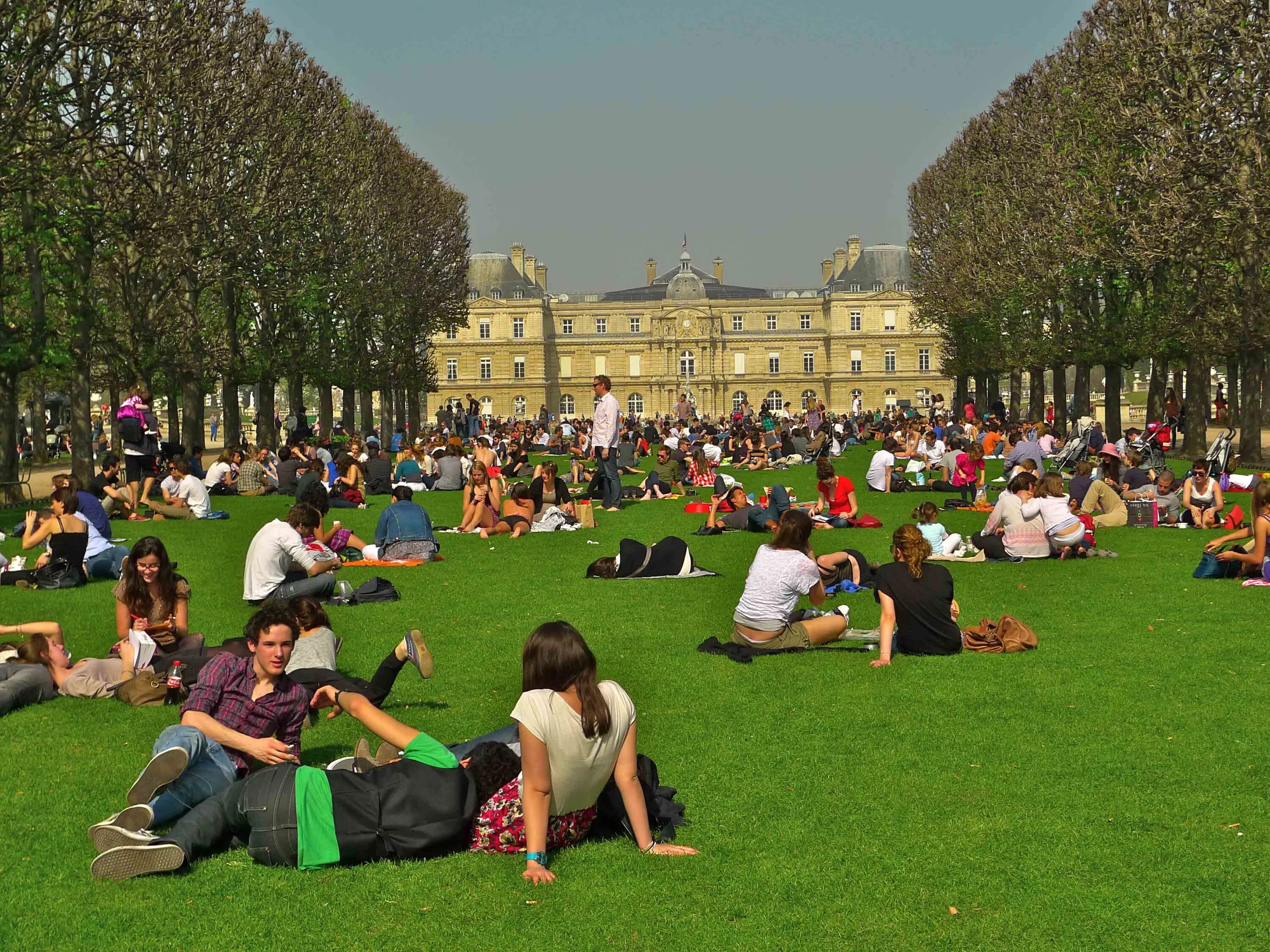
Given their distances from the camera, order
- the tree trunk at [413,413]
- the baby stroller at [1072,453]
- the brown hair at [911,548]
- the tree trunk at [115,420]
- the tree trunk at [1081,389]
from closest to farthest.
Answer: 1. the brown hair at [911,548]
2. the baby stroller at [1072,453]
3. the tree trunk at [115,420]
4. the tree trunk at [1081,389]
5. the tree trunk at [413,413]

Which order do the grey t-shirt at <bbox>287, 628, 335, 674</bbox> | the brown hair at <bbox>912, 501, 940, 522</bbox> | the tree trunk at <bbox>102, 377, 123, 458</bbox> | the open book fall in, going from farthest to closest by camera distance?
the tree trunk at <bbox>102, 377, 123, 458</bbox>
the brown hair at <bbox>912, 501, 940, 522</bbox>
the open book
the grey t-shirt at <bbox>287, 628, 335, 674</bbox>

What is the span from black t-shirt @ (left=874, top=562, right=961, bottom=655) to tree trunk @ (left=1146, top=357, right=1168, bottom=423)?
26894 mm

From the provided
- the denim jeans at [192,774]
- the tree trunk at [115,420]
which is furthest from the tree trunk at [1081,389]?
the denim jeans at [192,774]

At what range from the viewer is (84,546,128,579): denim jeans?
539 inches

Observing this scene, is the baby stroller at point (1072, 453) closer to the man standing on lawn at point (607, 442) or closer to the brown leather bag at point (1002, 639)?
the man standing on lawn at point (607, 442)

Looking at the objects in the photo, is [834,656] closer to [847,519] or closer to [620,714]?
[620,714]

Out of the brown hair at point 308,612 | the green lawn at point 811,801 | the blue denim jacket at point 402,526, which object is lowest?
the green lawn at point 811,801

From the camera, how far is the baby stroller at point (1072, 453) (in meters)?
25.6

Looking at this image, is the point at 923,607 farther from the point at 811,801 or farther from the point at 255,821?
the point at 255,821

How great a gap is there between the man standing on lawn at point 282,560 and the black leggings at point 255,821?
5.75 m

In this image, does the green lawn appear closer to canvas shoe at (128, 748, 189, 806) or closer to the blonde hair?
canvas shoe at (128, 748, 189, 806)

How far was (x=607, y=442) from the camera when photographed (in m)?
21.2

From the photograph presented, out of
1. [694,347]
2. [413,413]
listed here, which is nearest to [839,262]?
[694,347]

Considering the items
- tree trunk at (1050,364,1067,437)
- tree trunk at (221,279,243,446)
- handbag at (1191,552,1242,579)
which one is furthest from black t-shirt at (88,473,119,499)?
tree trunk at (1050,364,1067,437)
